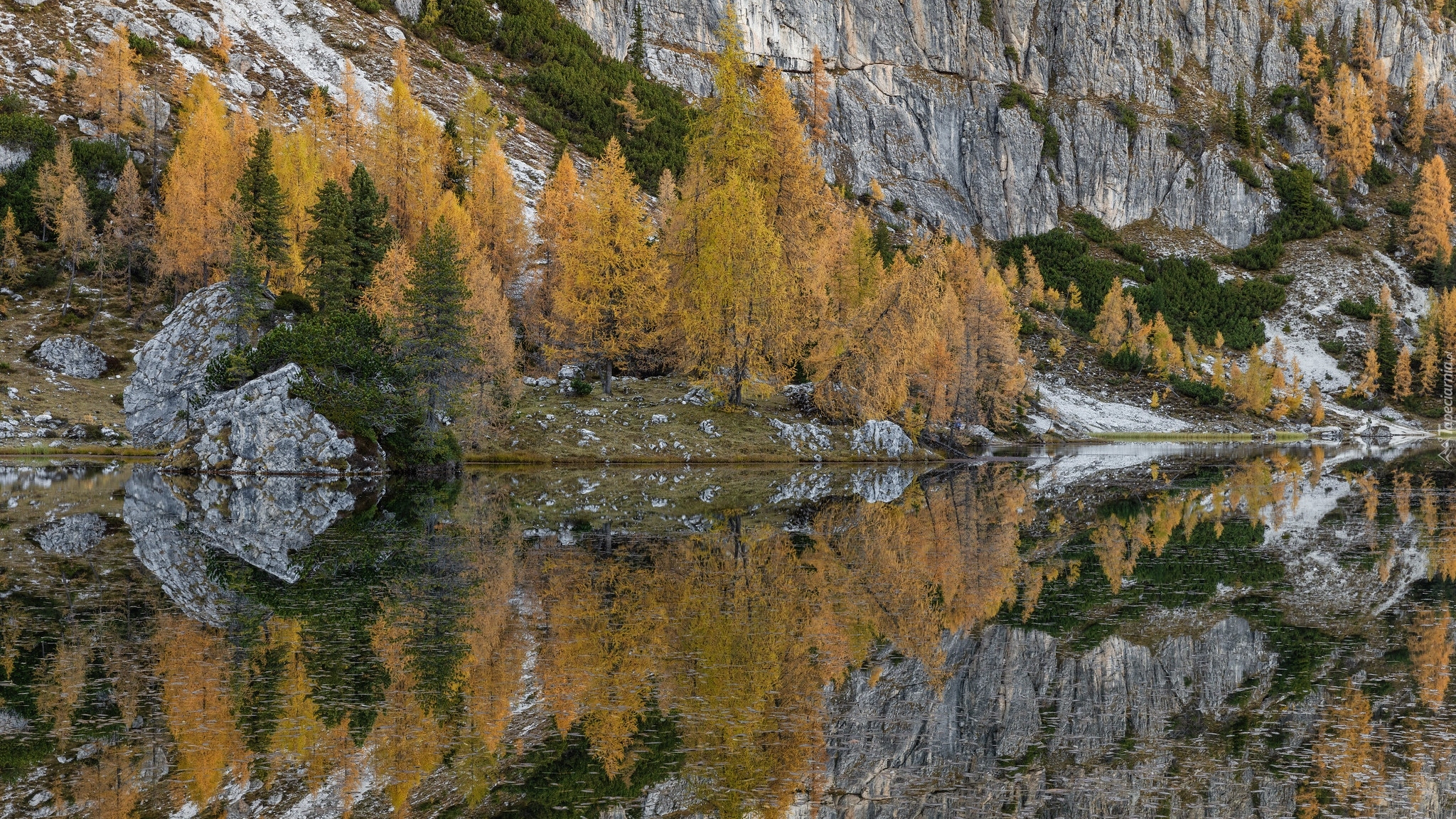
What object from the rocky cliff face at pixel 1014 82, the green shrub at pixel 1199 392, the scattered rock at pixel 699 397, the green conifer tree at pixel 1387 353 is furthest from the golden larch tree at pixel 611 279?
the green conifer tree at pixel 1387 353

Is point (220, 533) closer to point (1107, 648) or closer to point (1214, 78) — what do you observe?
point (1107, 648)

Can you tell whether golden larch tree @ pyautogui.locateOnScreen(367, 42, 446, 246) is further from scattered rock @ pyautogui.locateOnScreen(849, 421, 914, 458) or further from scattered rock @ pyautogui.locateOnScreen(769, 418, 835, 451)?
scattered rock @ pyautogui.locateOnScreen(849, 421, 914, 458)

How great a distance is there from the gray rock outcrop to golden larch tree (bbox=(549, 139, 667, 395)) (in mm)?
33410

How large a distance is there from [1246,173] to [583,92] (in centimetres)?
12392

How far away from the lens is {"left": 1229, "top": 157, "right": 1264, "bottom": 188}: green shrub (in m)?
171

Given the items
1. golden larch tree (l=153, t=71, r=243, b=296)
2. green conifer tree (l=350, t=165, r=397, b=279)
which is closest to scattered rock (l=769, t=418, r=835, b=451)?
green conifer tree (l=350, t=165, r=397, b=279)

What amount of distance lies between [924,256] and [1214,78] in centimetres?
16072

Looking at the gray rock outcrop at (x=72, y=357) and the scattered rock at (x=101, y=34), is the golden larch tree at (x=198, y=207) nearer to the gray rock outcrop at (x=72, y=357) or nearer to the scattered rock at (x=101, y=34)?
the gray rock outcrop at (x=72, y=357)

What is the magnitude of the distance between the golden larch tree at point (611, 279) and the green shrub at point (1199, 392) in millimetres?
93498

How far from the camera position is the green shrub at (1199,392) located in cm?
12188

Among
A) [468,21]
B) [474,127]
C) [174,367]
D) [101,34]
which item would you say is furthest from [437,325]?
[468,21]

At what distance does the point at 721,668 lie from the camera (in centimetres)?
1306

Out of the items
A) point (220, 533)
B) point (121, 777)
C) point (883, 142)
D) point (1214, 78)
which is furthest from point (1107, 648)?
→ point (1214, 78)

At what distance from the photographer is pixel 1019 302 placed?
5408 inches
